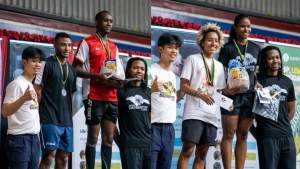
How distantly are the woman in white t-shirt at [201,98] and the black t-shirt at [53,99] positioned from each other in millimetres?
808

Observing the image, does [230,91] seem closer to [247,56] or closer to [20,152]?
[247,56]

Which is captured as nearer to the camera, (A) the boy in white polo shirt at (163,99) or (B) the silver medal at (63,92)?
(B) the silver medal at (63,92)

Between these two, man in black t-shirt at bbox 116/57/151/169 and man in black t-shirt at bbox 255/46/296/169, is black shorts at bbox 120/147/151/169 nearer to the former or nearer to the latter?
man in black t-shirt at bbox 116/57/151/169

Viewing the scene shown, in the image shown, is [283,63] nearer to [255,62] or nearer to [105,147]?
[255,62]

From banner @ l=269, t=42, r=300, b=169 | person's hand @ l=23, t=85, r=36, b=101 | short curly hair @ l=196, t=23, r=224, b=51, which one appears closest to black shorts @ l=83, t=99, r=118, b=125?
person's hand @ l=23, t=85, r=36, b=101

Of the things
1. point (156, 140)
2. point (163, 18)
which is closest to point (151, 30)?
point (163, 18)

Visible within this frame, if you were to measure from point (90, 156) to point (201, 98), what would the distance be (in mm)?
819

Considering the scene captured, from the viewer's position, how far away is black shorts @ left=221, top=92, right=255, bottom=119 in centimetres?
423

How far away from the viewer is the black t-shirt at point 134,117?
4121mm

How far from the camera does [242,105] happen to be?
4.26 m

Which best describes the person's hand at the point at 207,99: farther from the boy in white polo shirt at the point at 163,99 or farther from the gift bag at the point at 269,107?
the gift bag at the point at 269,107

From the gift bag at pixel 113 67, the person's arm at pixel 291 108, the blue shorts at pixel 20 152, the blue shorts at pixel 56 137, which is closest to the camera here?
the blue shorts at pixel 20 152

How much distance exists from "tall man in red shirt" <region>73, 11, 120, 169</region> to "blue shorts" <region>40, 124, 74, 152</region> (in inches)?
6.6

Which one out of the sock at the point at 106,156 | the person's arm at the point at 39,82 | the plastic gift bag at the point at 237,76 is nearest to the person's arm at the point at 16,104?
the person's arm at the point at 39,82
